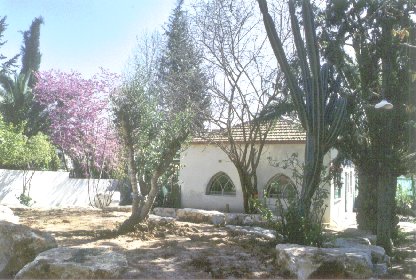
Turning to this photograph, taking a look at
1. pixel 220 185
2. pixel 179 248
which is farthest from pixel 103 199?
pixel 179 248

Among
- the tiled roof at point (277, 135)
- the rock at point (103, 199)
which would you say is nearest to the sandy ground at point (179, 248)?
the rock at point (103, 199)

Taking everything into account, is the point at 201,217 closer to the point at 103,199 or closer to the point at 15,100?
the point at 103,199

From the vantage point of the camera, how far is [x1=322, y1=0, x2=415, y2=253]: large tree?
426 inches

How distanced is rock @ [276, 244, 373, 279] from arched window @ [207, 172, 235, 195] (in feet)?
38.6

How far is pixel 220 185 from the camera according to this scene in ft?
62.7

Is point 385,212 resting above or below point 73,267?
above

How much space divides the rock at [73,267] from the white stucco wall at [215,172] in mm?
12098

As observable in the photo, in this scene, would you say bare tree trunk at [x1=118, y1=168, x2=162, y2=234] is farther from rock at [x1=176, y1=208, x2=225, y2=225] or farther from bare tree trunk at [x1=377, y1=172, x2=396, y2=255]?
bare tree trunk at [x1=377, y1=172, x2=396, y2=255]

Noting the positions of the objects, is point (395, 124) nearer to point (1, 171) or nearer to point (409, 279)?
point (409, 279)

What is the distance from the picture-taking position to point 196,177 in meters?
19.5

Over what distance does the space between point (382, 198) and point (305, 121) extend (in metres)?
3.65

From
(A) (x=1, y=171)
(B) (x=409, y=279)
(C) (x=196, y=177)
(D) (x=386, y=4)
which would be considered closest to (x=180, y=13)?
(C) (x=196, y=177)

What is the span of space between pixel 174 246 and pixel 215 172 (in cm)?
1056

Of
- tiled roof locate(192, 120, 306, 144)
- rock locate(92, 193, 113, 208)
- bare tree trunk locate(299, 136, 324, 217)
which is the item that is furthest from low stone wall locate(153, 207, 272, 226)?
rock locate(92, 193, 113, 208)
